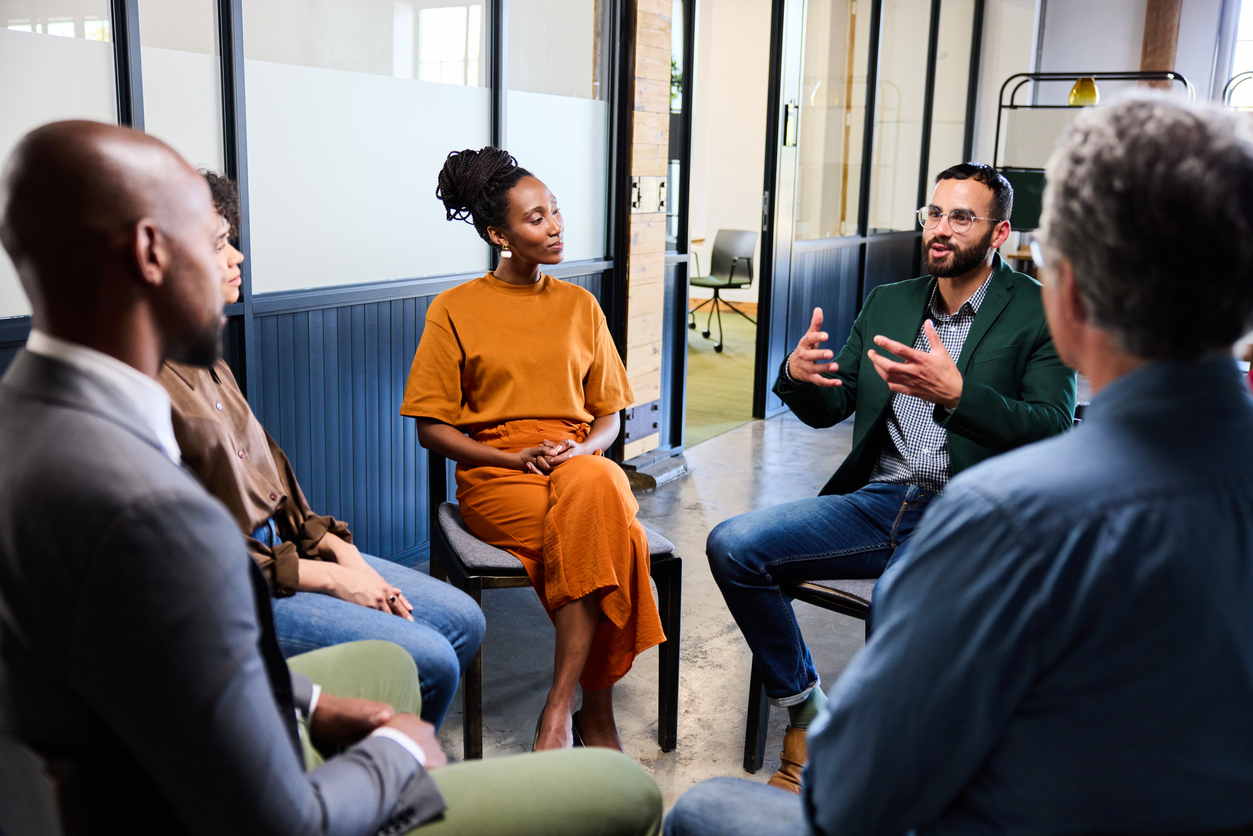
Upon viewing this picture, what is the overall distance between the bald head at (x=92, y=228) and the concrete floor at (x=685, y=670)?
149 cm

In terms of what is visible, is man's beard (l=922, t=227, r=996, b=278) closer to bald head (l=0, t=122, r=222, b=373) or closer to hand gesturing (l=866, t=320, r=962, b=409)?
hand gesturing (l=866, t=320, r=962, b=409)

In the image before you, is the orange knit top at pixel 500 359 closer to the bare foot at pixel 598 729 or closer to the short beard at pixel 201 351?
the bare foot at pixel 598 729

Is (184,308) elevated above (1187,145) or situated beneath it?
situated beneath

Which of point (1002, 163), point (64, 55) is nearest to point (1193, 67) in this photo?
point (1002, 163)

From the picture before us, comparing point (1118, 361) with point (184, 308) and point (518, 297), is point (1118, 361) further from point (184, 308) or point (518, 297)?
point (518, 297)

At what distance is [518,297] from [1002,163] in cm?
615

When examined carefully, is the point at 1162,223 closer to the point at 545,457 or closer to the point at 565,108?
the point at 545,457

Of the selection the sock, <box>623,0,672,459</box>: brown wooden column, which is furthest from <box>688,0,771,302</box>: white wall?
the sock

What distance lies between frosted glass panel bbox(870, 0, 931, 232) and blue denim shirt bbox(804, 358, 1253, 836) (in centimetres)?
563

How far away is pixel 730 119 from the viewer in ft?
30.5

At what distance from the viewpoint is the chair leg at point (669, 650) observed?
2.14 metres

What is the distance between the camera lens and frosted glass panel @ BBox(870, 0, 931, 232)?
609 centimetres

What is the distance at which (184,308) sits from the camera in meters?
0.90

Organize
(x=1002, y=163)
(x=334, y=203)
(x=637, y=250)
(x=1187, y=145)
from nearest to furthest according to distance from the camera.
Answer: (x=1187, y=145) < (x=334, y=203) < (x=637, y=250) < (x=1002, y=163)
